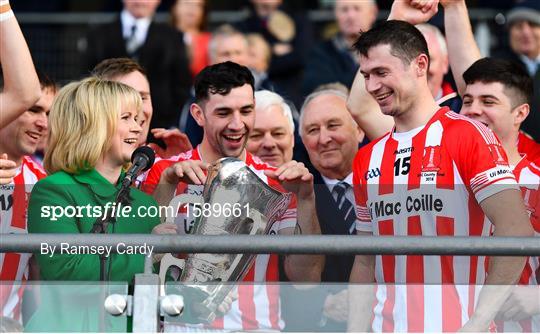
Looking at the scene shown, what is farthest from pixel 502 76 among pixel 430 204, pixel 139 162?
pixel 139 162

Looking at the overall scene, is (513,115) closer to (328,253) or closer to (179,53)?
(328,253)

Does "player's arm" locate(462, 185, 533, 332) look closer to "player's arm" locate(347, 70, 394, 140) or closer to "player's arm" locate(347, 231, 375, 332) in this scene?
"player's arm" locate(347, 231, 375, 332)

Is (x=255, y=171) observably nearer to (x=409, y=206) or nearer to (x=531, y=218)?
(x=409, y=206)

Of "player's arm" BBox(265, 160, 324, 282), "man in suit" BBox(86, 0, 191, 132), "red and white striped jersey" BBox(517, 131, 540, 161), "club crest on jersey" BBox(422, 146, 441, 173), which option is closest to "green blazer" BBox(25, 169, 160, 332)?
"player's arm" BBox(265, 160, 324, 282)

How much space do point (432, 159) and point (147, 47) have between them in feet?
16.2

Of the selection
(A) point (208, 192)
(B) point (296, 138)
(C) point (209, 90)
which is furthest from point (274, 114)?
(A) point (208, 192)

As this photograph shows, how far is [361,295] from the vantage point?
455cm

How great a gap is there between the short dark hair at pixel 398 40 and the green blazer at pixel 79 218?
1.21 m

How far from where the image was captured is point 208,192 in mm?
4797

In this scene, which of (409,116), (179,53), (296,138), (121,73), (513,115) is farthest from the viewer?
(179,53)

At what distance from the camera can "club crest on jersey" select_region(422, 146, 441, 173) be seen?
4.92m

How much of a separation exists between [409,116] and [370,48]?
0.35 meters

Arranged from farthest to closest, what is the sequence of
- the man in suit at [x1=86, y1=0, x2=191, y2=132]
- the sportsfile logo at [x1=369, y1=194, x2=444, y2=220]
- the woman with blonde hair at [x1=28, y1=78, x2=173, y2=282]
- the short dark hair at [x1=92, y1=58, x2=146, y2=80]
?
the man in suit at [x1=86, y1=0, x2=191, y2=132]
the short dark hair at [x1=92, y1=58, x2=146, y2=80]
the sportsfile logo at [x1=369, y1=194, x2=444, y2=220]
the woman with blonde hair at [x1=28, y1=78, x2=173, y2=282]

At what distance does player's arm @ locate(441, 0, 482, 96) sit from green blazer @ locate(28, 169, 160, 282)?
2069mm
